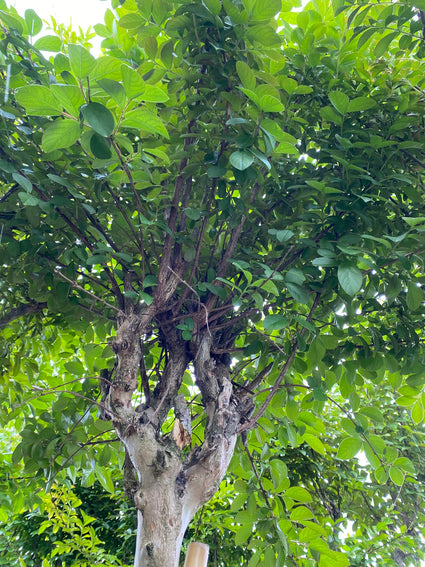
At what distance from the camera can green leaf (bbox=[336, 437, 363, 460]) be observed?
106cm

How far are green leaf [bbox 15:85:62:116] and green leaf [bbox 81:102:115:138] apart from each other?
5cm

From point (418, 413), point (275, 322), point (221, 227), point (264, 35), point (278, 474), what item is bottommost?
point (278, 474)

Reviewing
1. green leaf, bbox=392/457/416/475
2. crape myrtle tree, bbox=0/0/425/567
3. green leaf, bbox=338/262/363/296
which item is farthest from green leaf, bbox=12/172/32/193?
green leaf, bbox=392/457/416/475

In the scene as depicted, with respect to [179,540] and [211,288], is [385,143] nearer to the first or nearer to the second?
[211,288]

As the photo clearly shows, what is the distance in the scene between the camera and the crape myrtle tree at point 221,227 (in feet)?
2.62

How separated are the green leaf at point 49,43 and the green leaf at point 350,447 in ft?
3.24

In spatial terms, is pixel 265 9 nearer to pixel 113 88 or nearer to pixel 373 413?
pixel 113 88

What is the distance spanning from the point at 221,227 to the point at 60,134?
446 millimetres

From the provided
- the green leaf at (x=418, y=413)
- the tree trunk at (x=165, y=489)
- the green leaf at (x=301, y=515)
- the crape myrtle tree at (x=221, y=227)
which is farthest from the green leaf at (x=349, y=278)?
the green leaf at (x=301, y=515)

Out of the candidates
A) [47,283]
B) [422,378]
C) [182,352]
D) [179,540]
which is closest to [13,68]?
[47,283]

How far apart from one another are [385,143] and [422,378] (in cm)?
52

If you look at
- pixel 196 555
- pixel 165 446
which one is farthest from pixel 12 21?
pixel 196 555

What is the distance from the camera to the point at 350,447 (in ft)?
3.47

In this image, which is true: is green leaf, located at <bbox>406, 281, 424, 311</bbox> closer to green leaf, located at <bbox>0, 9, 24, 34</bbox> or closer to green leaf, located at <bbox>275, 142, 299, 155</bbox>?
green leaf, located at <bbox>275, 142, 299, 155</bbox>
